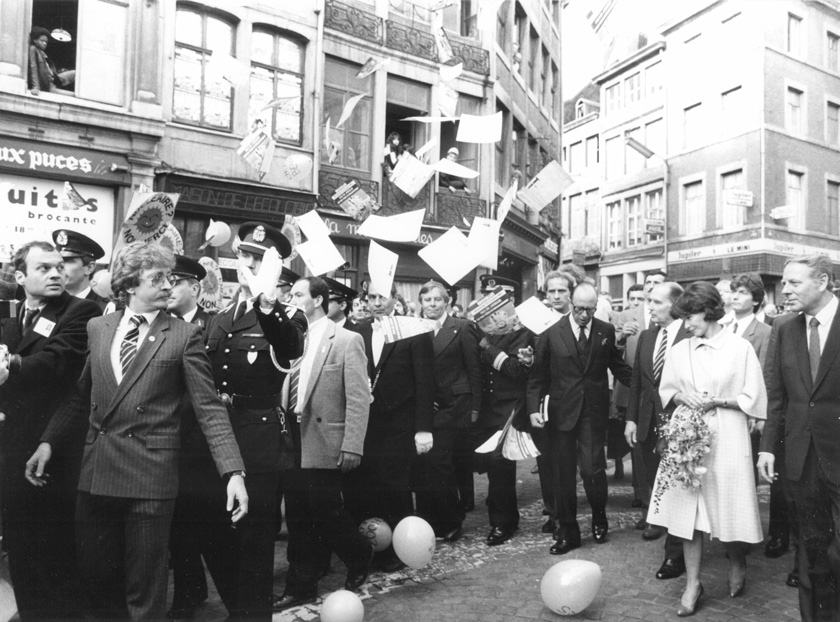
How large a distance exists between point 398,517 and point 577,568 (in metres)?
1.61

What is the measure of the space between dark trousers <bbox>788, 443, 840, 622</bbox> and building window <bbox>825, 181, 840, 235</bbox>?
2976 cm

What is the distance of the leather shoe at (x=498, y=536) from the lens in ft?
19.1

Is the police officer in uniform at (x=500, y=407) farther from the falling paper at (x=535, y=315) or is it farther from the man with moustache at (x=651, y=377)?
the man with moustache at (x=651, y=377)

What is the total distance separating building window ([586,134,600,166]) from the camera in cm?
4038

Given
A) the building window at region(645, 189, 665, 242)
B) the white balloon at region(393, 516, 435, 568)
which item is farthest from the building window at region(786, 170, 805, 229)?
the white balloon at region(393, 516, 435, 568)

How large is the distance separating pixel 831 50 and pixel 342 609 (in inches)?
1329

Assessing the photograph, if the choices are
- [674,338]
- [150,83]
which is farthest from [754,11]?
[674,338]

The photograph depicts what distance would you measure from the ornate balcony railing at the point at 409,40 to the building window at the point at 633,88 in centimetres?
2101

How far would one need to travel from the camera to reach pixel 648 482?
614 cm

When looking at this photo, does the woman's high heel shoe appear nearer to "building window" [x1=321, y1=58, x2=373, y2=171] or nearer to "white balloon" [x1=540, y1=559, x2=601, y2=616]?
"white balloon" [x1=540, y1=559, x2=601, y2=616]

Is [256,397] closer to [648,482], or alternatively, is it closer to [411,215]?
[411,215]

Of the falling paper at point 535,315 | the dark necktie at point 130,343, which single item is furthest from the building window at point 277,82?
the dark necktie at point 130,343

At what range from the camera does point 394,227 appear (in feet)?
19.7

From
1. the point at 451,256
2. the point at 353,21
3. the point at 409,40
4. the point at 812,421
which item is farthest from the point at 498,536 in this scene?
the point at 409,40
